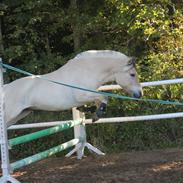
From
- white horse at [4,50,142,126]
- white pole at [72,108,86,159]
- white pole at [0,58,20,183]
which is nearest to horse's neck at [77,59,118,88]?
white horse at [4,50,142,126]

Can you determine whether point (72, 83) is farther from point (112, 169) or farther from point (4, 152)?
point (112, 169)

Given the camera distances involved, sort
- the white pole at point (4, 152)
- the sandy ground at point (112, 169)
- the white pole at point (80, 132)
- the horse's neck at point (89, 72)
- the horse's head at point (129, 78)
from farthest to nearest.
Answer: the white pole at point (80, 132) < the horse's head at point (129, 78) < the horse's neck at point (89, 72) < the sandy ground at point (112, 169) < the white pole at point (4, 152)

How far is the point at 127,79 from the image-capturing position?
19.1 ft

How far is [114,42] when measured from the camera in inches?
420

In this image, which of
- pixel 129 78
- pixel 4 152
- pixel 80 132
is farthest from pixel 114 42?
pixel 4 152

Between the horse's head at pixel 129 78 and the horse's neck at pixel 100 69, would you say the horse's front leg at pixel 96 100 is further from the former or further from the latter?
the horse's head at pixel 129 78

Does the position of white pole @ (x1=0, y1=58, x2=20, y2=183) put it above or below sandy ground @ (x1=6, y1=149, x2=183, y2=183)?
above

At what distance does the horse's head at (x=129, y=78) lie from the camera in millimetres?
5805

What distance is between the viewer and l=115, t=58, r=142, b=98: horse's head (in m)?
5.80

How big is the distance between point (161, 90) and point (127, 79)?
8.47ft

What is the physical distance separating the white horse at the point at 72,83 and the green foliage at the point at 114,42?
2406 mm

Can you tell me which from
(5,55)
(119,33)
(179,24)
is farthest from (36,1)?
(179,24)

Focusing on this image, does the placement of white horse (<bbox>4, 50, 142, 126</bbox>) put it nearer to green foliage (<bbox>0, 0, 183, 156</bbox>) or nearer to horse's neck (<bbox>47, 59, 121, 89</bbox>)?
horse's neck (<bbox>47, 59, 121, 89</bbox>)

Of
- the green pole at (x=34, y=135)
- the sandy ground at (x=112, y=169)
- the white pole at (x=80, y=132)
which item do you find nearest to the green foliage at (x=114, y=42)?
the white pole at (x=80, y=132)
